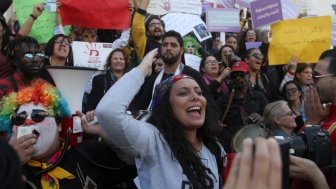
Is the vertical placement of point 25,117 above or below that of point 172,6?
below

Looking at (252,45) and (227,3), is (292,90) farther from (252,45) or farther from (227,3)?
(227,3)

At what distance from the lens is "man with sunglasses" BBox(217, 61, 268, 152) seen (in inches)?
206

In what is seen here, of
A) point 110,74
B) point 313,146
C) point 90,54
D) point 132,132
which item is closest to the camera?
point 313,146

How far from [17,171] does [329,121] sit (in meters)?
1.78

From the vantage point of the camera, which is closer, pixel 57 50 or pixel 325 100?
pixel 325 100

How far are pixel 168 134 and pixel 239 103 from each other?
2.94 meters

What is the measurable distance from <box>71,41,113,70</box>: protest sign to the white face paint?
263 centimetres

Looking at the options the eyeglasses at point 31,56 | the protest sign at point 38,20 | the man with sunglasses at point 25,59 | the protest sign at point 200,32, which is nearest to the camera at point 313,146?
the man with sunglasses at point 25,59

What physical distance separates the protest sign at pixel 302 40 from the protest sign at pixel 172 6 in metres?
1.29

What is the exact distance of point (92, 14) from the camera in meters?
5.12

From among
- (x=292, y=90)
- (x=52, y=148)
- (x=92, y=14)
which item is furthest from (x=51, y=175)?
(x=292, y=90)

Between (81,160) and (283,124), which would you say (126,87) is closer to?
(81,160)

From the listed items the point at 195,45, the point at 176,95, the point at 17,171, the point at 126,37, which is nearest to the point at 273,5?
the point at 195,45

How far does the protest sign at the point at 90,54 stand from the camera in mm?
5516
